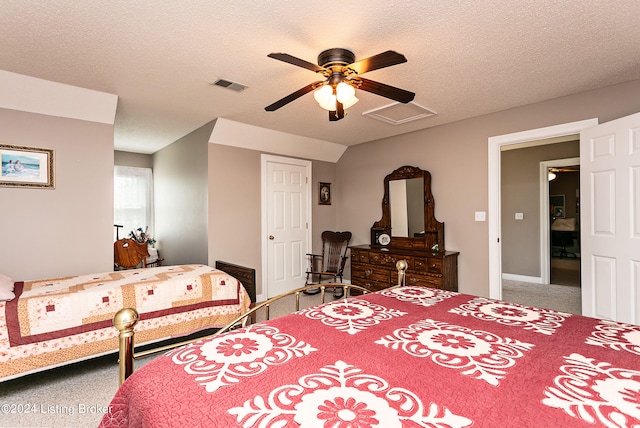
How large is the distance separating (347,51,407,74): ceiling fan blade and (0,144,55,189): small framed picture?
3.10 m

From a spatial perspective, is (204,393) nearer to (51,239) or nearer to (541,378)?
(541,378)

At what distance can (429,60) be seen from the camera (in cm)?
249

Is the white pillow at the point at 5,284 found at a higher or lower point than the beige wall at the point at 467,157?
lower

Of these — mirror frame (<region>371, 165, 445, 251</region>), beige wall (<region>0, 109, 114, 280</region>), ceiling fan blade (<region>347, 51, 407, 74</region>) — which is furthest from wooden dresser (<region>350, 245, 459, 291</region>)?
beige wall (<region>0, 109, 114, 280</region>)

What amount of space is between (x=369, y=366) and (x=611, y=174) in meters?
3.12

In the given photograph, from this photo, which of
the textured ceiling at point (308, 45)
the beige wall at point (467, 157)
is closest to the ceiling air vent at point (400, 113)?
the textured ceiling at point (308, 45)

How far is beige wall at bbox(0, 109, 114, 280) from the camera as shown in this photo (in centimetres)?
296

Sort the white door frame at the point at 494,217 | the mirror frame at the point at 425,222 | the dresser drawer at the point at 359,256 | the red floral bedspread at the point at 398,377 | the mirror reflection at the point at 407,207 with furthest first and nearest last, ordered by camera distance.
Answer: the dresser drawer at the point at 359,256 < the mirror reflection at the point at 407,207 < the mirror frame at the point at 425,222 < the white door frame at the point at 494,217 < the red floral bedspread at the point at 398,377

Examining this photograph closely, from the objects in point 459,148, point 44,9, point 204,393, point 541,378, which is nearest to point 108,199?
point 44,9

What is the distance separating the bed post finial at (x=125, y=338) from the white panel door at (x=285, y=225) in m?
3.51

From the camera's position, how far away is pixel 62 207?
10.4 feet

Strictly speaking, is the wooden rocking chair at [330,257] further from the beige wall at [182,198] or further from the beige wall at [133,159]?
the beige wall at [133,159]

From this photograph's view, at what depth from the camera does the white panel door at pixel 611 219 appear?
2613 millimetres

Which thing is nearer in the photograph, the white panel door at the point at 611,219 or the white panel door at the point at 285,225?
the white panel door at the point at 611,219
